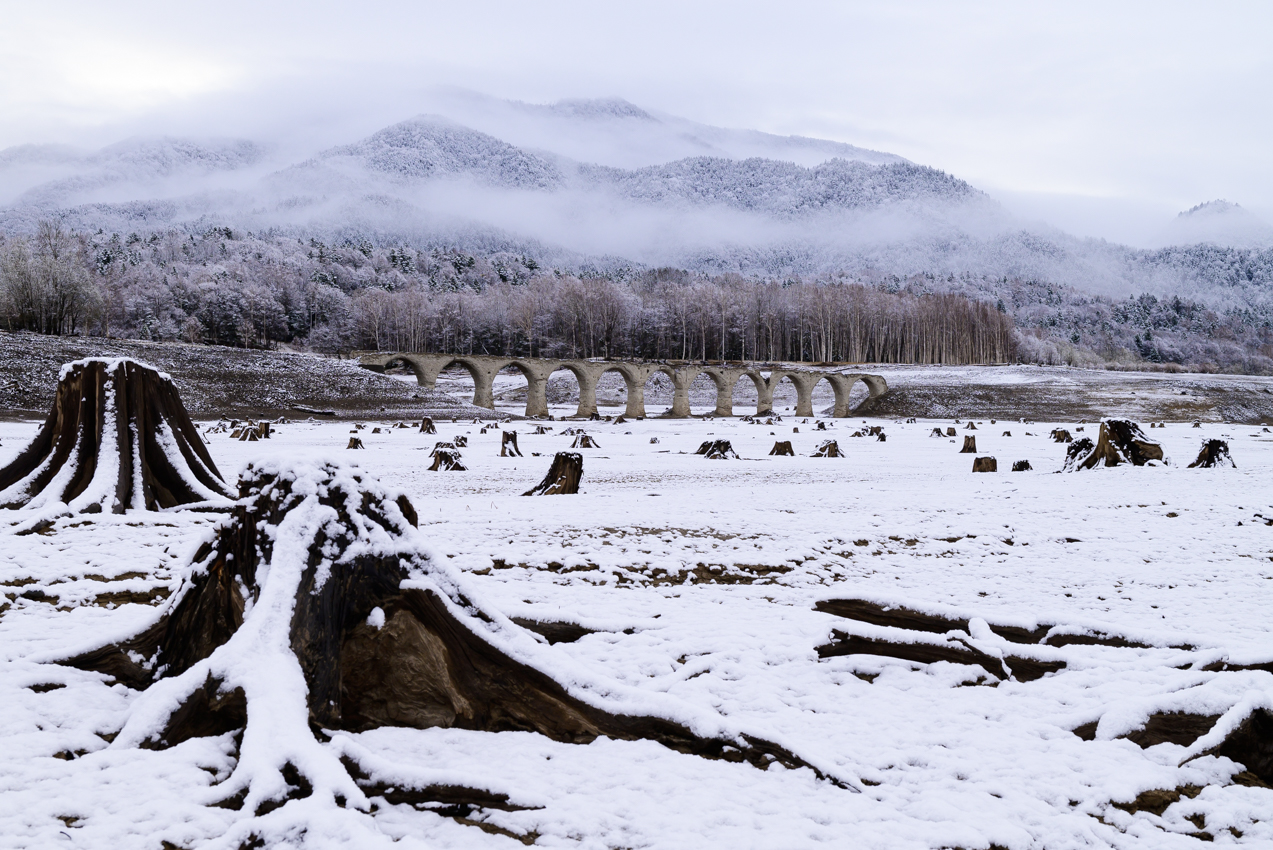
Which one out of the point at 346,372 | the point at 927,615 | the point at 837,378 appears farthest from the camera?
the point at 837,378

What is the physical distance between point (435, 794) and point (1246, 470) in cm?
1485

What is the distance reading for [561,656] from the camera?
3002 millimetres

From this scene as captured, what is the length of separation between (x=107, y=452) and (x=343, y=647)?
5.41m

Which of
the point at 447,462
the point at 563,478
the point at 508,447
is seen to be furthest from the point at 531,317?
the point at 563,478

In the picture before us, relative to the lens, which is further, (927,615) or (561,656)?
(927,615)

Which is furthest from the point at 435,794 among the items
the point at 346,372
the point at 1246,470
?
the point at 346,372

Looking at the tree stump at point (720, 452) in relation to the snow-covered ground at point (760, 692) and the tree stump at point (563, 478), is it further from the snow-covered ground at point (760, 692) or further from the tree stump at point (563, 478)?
the snow-covered ground at point (760, 692)

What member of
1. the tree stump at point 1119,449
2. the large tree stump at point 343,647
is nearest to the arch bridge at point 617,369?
the tree stump at point 1119,449

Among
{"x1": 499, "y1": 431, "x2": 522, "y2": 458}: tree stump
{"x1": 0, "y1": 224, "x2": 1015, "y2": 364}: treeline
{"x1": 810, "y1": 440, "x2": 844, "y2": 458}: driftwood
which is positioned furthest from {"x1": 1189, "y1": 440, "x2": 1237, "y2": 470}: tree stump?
{"x1": 0, "y1": 224, "x2": 1015, "y2": 364}: treeline

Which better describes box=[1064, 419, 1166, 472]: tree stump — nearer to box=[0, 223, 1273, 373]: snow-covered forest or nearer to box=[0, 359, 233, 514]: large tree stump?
box=[0, 359, 233, 514]: large tree stump

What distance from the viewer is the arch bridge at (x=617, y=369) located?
51750 millimetres

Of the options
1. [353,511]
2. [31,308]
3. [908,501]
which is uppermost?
[31,308]

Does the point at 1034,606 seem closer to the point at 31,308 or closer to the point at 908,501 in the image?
the point at 908,501

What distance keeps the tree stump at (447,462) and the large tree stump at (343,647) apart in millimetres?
10438
